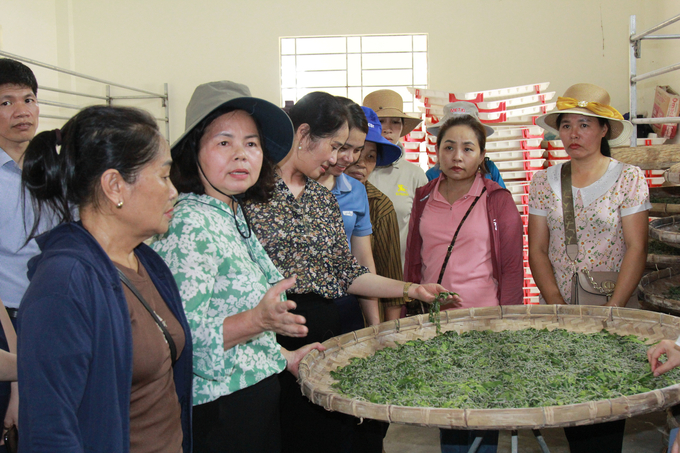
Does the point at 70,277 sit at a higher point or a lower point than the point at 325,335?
higher

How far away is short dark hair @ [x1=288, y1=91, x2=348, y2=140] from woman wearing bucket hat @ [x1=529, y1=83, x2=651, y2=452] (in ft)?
3.60

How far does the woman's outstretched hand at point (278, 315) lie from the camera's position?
44.3 inches

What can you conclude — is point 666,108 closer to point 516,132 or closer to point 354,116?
point 516,132

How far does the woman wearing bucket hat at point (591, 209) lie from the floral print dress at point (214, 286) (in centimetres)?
149

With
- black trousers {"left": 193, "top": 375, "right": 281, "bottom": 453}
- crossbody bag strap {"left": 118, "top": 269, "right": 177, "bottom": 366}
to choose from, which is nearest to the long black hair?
crossbody bag strap {"left": 118, "top": 269, "right": 177, "bottom": 366}

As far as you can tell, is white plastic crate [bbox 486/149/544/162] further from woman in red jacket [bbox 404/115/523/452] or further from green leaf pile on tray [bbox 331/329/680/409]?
green leaf pile on tray [bbox 331/329/680/409]

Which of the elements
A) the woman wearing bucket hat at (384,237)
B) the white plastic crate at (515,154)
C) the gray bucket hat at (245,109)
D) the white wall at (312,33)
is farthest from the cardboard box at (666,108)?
the gray bucket hat at (245,109)

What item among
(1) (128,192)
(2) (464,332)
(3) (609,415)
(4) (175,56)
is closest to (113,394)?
(1) (128,192)

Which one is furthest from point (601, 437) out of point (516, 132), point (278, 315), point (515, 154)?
point (516, 132)

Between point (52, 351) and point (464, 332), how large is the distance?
139 cm

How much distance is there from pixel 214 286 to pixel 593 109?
192 centimetres

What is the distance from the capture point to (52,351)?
2.81 feet

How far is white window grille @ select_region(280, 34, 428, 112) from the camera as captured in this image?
6660 mm

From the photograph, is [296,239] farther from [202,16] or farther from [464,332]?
[202,16]
